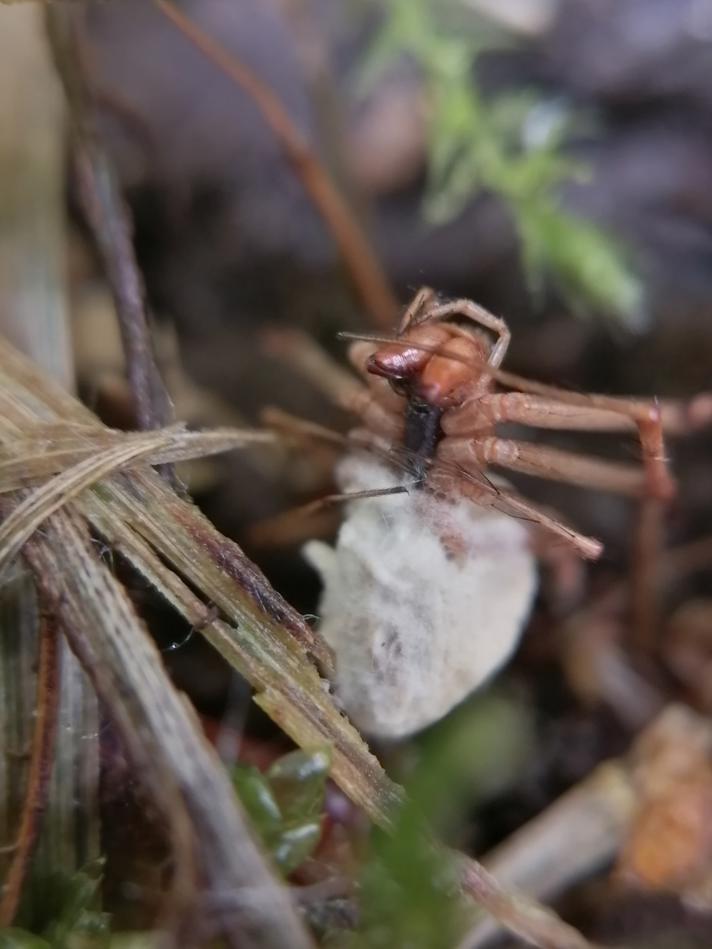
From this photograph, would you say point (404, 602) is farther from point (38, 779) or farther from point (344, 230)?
point (344, 230)

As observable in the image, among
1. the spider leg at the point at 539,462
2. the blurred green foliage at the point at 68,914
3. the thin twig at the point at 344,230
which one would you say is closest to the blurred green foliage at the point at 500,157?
the thin twig at the point at 344,230

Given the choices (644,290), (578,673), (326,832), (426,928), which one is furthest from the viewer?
(644,290)

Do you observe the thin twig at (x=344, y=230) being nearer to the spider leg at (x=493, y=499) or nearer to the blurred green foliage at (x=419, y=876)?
the spider leg at (x=493, y=499)

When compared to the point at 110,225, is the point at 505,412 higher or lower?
lower

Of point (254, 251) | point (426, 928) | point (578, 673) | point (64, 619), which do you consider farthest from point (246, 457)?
point (426, 928)

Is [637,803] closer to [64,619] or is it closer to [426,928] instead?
[426,928]

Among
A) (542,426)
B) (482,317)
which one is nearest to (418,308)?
(482,317)

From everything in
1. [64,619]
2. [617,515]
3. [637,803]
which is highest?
[64,619]
